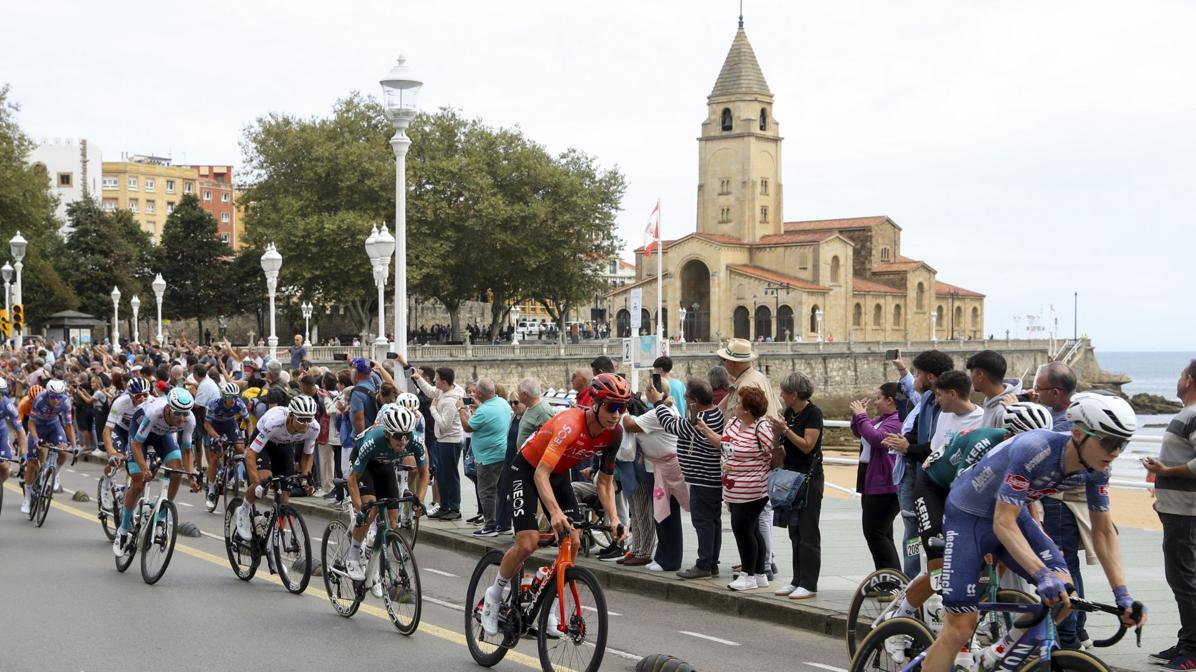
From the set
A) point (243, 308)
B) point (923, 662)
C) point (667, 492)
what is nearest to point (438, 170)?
point (243, 308)

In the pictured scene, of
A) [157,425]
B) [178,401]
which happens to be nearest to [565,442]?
[178,401]

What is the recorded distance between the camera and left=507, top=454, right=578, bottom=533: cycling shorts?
7.91m

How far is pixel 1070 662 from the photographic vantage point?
5309mm

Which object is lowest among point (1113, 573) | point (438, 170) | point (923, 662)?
point (923, 662)

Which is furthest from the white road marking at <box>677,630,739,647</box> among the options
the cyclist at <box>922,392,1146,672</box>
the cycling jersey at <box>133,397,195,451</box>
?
the cycling jersey at <box>133,397,195,451</box>

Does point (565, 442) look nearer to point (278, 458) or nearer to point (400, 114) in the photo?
point (278, 458)

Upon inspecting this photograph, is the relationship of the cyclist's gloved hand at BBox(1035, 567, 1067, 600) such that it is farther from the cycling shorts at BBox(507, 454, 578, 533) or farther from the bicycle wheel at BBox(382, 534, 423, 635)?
the bicycle wheel at BBox(382, 534, 423, 635)

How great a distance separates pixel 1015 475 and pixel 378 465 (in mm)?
5571

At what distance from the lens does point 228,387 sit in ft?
49.0

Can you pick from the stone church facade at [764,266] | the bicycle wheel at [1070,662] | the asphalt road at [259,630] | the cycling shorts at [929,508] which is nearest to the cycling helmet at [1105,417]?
the bicycle wheel at [1070,662]

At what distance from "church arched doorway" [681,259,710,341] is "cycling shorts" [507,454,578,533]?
326 feet

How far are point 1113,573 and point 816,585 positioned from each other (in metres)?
4.16

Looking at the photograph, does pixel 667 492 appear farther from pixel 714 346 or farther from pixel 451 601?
pixel 714 346

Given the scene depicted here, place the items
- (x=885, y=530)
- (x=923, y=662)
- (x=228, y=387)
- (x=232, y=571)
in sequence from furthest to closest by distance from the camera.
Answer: (x=228, y=387) → (x=232, y=571) → (x=885, y=530) → (x=923, y=662)
